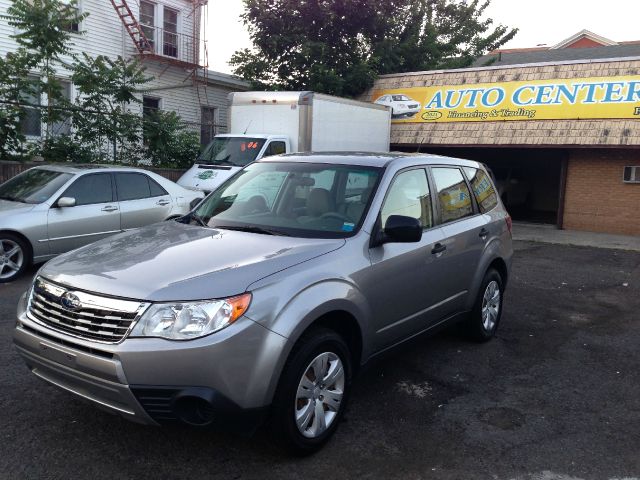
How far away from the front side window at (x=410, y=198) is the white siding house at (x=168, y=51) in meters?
14.2

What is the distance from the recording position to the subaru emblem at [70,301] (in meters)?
3.06

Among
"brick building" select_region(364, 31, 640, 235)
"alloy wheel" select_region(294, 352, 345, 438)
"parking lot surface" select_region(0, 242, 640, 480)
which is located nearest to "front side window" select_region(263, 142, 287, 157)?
"brick building" select_region(364, 31, 640, 235)

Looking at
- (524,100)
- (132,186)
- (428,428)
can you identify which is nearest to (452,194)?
(428,428)

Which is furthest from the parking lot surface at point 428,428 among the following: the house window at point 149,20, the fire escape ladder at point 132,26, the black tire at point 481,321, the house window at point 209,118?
the house window at point 209,118

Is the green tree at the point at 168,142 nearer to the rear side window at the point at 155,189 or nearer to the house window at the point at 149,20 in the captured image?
the rear side window at the point at 155,189

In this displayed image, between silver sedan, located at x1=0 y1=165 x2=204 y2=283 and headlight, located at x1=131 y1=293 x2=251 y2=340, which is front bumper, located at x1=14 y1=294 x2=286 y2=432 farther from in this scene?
silver sedan, located at x1=0 y1=165 x2=204 y2=283

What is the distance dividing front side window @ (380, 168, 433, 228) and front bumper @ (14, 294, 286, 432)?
1.53m

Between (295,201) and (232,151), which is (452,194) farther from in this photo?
(232,151)

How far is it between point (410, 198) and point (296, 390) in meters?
1.91

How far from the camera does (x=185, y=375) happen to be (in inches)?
112

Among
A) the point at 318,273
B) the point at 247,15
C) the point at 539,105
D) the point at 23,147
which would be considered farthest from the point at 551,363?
the point at 247,15

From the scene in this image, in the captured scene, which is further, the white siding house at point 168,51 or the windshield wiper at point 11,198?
the white siding house at point 168,51

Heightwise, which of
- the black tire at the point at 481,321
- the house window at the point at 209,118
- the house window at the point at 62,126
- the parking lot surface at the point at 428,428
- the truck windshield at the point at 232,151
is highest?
the house window at the point at 209,118

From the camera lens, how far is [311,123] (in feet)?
42.1
